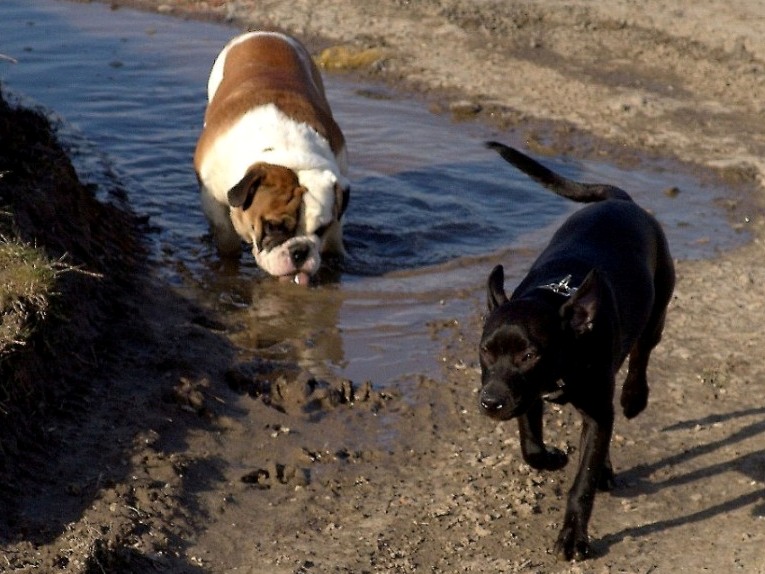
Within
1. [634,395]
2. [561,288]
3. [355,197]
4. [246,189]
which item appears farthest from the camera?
[355,197]

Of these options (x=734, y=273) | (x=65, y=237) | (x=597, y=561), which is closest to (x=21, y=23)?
(x=65, y=237)

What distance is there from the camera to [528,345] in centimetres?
463

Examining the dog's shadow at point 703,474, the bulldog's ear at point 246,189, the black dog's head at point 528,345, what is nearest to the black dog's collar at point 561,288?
the black dog's head at point 528,345

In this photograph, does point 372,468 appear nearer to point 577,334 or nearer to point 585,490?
point 585,490

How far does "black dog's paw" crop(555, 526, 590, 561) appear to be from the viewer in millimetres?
4898

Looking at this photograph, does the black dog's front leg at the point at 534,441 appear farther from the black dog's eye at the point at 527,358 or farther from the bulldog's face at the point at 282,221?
the bulldog's face at the point at 282,221

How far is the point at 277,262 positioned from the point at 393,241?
4.35ft

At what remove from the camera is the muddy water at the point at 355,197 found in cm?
736

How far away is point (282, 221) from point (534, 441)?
2960mm

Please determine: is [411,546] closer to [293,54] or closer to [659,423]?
[659,423]

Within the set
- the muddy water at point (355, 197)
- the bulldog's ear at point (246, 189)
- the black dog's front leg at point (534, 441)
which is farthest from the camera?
the bulldog's ear at point (246, 189)

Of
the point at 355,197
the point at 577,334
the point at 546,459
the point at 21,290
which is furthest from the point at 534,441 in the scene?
the point at 355,197

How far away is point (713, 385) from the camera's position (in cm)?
641

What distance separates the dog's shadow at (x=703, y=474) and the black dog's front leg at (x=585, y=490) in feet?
0.53
